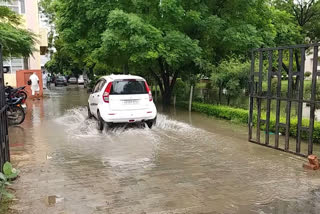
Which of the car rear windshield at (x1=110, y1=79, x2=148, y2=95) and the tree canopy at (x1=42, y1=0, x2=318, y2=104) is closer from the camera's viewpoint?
the car rear windshield at (x1=110, y1=79, x2=148, y2=95)

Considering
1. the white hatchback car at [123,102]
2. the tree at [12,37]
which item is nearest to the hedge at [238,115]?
the white hatchback car at [123,102]

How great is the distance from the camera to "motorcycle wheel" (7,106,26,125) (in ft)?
35.7

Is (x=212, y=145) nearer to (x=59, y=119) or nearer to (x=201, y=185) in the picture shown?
(x=201, y=185)

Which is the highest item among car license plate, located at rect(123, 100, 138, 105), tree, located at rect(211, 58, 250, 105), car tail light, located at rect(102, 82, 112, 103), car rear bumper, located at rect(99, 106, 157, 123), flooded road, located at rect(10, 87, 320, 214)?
tree, located at rect(211, 58, 250, 105)

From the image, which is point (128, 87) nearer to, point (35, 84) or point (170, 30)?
point (170, 30)

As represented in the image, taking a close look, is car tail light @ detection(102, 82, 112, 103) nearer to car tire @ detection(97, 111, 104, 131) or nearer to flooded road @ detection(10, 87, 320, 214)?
car tire @ detection(97, 111, 104, 131)

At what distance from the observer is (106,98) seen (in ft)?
30.3

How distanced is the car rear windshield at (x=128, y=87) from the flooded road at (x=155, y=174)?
118cm

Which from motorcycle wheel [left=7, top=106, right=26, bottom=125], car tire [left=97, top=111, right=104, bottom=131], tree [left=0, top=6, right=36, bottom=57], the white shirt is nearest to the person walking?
the white shirt

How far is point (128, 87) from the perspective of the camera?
9.44m

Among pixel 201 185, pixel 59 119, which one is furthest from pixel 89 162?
pixel 59 119

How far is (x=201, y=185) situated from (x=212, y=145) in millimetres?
2927

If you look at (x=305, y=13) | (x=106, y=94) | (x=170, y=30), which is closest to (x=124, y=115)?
(x=106, y=94)

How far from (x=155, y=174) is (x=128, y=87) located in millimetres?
4335
